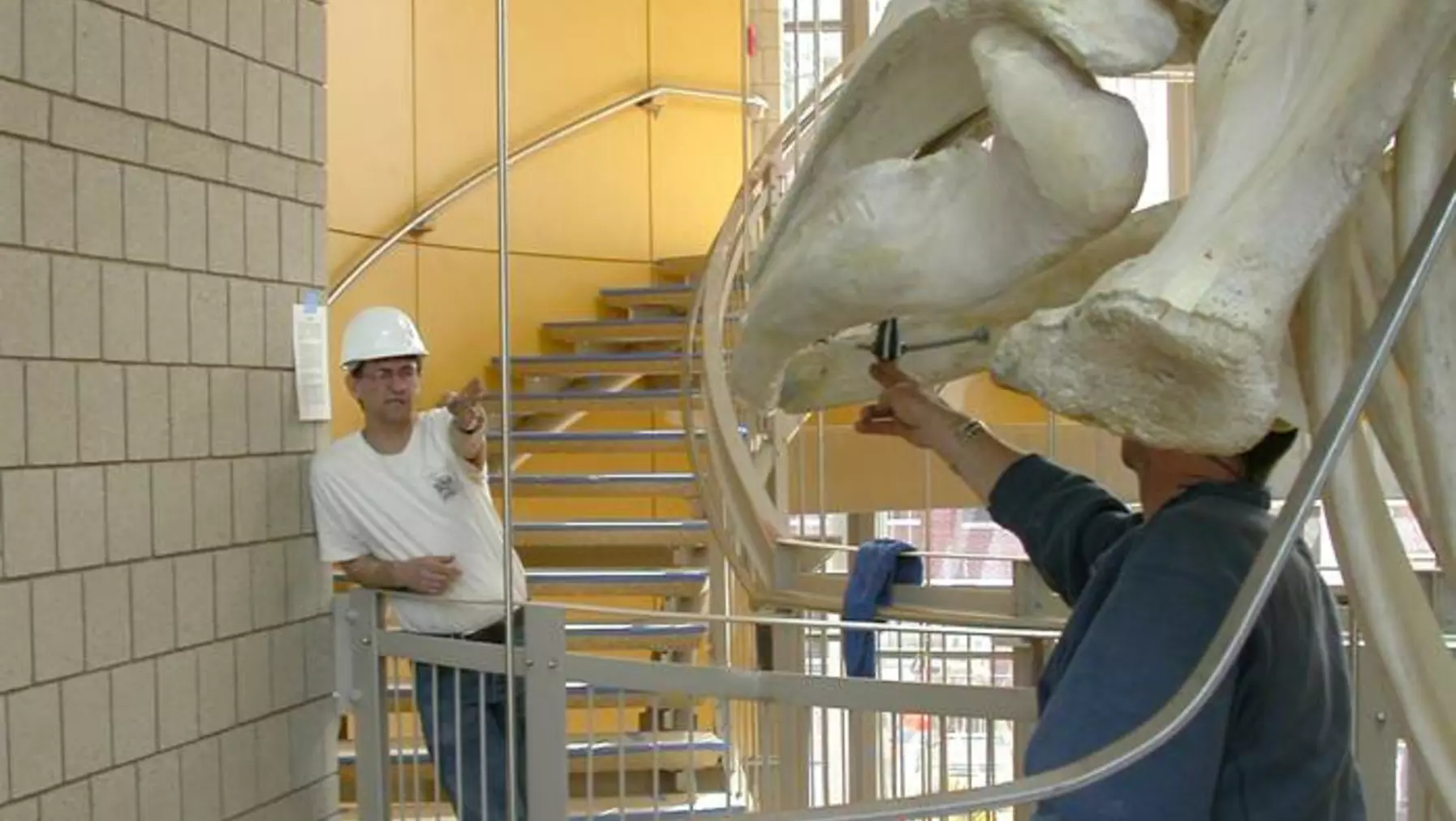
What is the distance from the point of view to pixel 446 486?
14.0 ft

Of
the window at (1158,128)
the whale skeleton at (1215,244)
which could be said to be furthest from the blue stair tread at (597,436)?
the whale skeleton at (1215,244)

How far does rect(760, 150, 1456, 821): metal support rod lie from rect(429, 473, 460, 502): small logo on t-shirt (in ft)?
9.81

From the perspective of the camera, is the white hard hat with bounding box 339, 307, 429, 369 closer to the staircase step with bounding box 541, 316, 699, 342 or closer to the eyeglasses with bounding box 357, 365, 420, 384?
the eyeglasses with bounding box 357, 365, 420, 384

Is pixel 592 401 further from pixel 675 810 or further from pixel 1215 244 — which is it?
pixel 1215 244

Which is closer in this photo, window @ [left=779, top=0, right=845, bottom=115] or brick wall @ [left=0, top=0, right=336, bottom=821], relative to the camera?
brick wall @ [left=0, top=0, right=336, bottom=821]

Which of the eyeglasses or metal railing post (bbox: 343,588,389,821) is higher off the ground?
the eyeglasses

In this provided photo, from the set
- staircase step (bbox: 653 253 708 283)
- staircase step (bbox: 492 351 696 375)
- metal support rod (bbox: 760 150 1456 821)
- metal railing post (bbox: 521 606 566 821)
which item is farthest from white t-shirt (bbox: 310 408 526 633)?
staircase step (bbox: 653 253 708 283)

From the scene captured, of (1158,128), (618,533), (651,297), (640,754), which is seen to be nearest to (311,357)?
(640,754)

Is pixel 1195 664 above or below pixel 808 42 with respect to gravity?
below

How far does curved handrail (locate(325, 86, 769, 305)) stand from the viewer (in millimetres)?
7035

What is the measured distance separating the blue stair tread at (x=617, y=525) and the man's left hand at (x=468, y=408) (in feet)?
7.55

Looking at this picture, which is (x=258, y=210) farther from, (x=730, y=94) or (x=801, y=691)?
(x=730, y=94)

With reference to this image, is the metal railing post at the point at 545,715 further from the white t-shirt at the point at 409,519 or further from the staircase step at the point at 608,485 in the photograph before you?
the staircase step at the point at 608,485

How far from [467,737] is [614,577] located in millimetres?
2431
